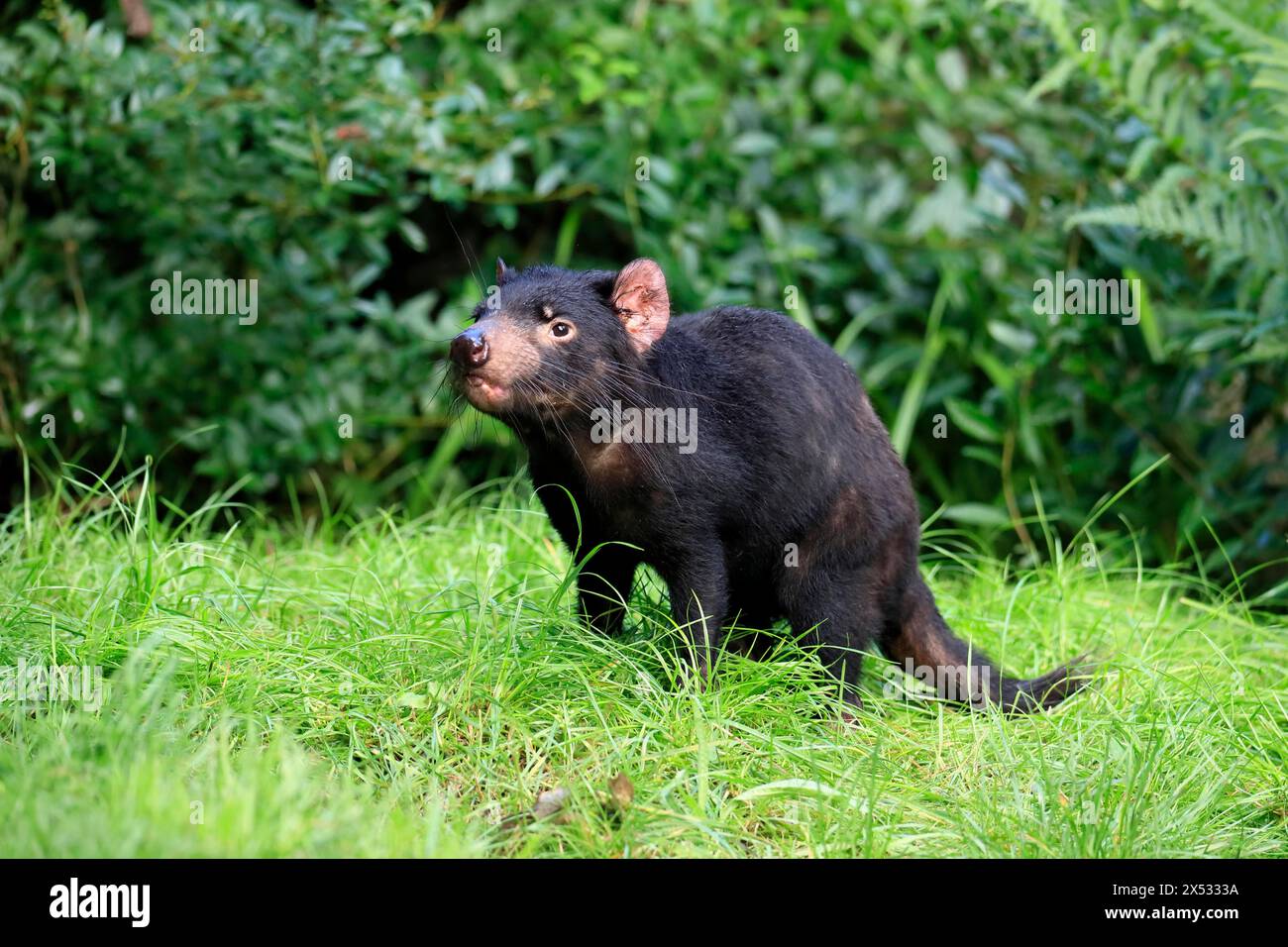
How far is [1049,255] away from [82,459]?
14.9 feet

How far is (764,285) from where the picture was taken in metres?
6.85

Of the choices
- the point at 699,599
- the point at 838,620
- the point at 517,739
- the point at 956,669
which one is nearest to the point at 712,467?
the point at 699,599

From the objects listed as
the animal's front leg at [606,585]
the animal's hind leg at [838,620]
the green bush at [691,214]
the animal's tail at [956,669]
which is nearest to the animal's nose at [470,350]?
the animal's front leg at [606,585]

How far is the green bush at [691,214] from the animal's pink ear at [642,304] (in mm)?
2175

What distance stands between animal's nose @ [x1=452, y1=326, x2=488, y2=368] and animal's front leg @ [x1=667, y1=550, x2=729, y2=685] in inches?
32.0

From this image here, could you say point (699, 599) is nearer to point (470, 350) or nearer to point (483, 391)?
point (483, 391)

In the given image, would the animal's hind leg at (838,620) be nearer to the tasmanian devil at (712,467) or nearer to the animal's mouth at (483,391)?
the tasmanian devil at (712,467)

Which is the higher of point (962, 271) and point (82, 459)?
point (962, 271)

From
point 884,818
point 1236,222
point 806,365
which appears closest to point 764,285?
point 1236,222

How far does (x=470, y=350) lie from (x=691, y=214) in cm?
329

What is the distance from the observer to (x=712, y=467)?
3.94 metres

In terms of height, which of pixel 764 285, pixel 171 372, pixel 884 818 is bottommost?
pixel 884 818

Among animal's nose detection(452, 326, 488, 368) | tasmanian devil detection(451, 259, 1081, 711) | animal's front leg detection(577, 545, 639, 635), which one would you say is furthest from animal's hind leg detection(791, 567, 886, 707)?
animal's nose detection(452, 326, 488, 368)

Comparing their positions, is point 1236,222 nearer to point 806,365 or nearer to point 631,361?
point 806,365
